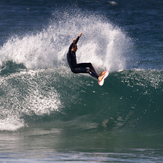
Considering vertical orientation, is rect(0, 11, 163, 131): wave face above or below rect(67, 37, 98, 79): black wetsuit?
below

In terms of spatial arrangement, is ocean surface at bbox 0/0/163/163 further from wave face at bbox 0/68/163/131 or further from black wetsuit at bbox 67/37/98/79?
black wetsuit at bbox 67/37/98/79

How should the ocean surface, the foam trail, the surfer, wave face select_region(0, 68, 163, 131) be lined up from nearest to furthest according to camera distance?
the ocean surface → the surfer → wave face select_region(0, 68, 163, 131) → the foam trail

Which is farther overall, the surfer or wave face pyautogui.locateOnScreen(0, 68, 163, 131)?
wave face pyautogui.locateOnScreen(0, 68, 163, 131)

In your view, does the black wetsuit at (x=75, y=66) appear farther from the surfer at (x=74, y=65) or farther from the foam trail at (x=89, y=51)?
the foam trail at (x=89, y=51)

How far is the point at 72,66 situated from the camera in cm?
818

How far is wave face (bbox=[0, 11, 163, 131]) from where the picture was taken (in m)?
8.62

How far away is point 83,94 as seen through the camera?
998cm

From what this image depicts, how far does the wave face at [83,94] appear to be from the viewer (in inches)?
339

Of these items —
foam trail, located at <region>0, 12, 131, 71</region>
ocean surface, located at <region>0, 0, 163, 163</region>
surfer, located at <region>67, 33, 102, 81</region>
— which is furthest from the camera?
foam trail, located at <region>0, 12, 131, 71</region>

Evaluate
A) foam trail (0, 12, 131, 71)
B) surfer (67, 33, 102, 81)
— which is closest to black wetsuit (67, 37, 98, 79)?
surfer (67, 33, 102, 81)

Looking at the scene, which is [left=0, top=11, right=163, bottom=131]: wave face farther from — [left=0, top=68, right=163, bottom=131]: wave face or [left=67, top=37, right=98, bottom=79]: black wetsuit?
[left=67, top=37, right=98, bottom=79]: black wetsuit

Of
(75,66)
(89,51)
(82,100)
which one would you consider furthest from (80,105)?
(89,51)

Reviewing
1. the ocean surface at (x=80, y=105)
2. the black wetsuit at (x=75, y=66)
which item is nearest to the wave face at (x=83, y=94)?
the ocean surface at (x=80, y=105)

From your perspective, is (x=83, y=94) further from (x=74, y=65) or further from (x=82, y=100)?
(x=74, y=65)
